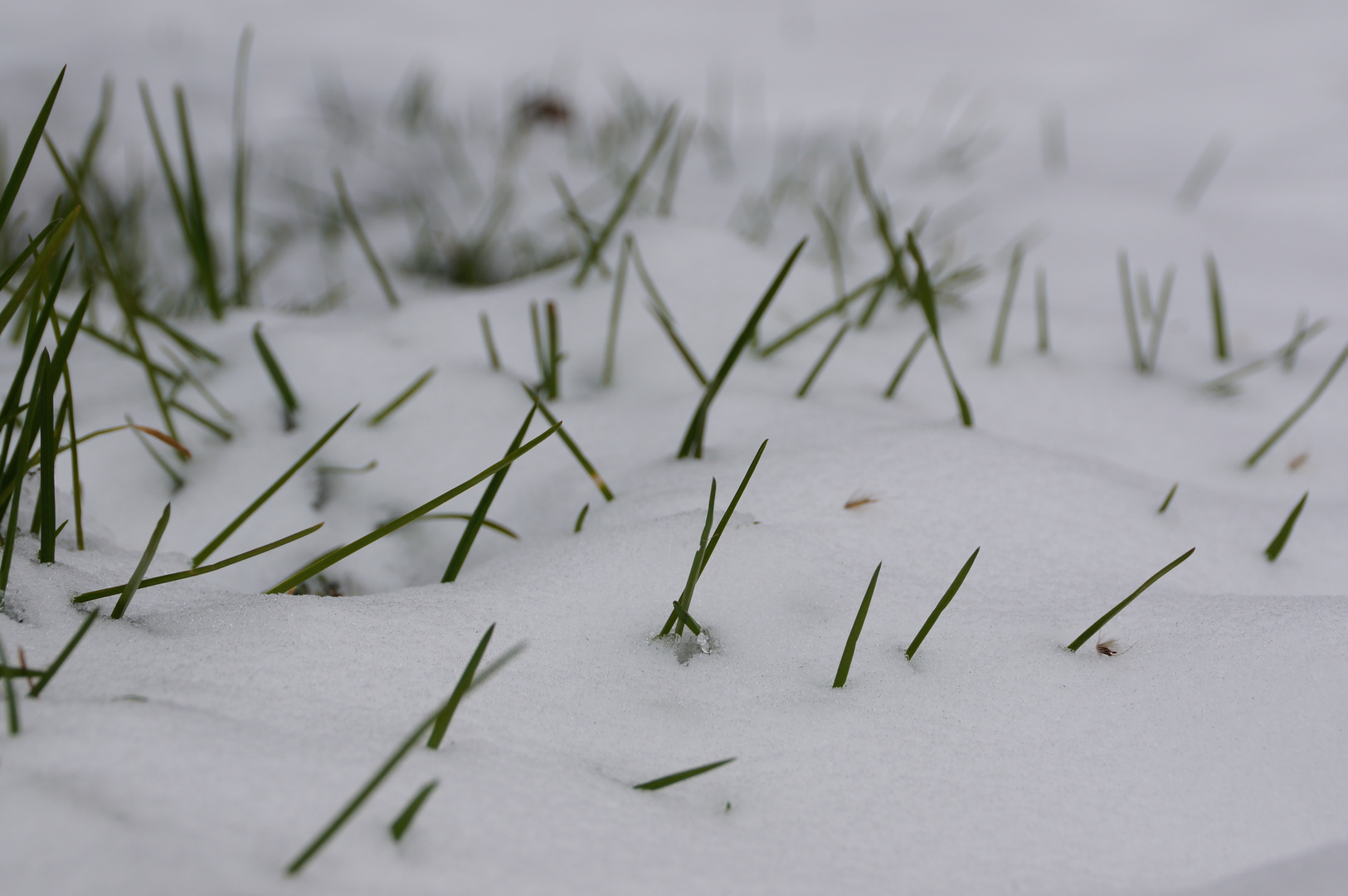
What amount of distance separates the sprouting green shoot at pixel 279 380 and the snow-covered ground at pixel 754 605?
0.02m

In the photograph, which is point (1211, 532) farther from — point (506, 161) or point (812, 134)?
point (506, 161)

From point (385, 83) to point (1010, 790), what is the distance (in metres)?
3.41

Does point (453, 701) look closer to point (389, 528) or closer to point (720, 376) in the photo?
point (389, 528)

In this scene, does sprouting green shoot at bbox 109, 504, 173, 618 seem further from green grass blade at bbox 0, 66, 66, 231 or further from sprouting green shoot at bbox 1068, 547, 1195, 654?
sprouting green shoot at bbox 1068, 547, 1195, 654

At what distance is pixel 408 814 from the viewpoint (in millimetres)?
413

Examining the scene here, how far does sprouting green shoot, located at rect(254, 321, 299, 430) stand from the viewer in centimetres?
95

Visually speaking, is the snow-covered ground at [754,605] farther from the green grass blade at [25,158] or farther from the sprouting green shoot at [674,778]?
the green grass blade at [25,158]

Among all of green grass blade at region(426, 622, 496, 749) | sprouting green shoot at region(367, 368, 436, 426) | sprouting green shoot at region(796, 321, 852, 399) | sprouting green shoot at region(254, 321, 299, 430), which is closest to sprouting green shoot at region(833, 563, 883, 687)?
green grass blade at region(426, 622, 496, 749)

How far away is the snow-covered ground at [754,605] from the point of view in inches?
17.8

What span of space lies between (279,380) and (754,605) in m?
0.64

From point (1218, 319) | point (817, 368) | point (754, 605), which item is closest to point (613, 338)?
point (817, 368)

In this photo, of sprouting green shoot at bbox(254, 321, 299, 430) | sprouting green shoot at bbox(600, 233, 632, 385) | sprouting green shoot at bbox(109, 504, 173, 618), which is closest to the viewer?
sprouting green shoot at bbox(109, 504, 173, 618)

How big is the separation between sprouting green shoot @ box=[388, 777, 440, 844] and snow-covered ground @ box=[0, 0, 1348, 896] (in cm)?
1

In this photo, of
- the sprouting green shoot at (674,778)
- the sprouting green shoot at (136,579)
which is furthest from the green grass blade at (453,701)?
the sprouting green shoot at (136,579)
